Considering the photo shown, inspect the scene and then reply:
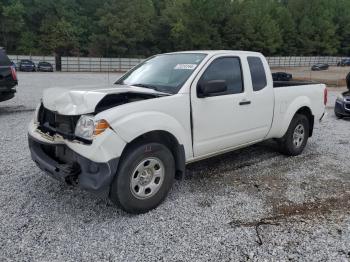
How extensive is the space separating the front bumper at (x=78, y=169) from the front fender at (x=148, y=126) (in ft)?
0.97

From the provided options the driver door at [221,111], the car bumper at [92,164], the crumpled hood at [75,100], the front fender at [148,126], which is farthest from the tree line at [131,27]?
Answer: the car bumper at [92,164]

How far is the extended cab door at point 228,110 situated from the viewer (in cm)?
429

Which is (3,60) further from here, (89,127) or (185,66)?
(89,127)

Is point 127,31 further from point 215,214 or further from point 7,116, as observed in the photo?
point 215,214

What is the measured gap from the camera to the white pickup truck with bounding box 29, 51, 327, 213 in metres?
3.46

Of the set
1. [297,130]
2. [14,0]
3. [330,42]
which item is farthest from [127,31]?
[297,130]

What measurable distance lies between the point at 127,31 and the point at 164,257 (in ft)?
201

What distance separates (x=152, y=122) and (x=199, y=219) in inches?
44.6

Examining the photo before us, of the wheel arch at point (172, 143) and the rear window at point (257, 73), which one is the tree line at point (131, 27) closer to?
the rear window at point (257, 73)

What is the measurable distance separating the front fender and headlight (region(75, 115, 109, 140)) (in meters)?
0.10

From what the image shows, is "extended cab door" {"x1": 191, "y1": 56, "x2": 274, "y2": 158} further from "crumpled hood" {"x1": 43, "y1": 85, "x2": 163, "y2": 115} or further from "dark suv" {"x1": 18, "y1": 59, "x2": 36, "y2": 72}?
"dark suv" {"x1": 18, "y1": 59, "x2": 36, "y2": 72}

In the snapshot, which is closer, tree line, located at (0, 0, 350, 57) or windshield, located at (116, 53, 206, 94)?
windshield, located at (116, 53, 206, 94)

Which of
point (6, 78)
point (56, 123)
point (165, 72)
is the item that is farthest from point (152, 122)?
point (6, 78)

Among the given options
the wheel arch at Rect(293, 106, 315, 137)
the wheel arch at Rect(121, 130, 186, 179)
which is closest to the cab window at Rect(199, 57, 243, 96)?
the wheel arch at Rect(121, 130, 186, 179)
